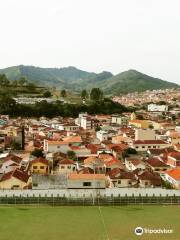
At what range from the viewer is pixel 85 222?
16484mm

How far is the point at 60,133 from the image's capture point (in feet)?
127

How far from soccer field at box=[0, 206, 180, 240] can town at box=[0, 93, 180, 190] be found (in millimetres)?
2099

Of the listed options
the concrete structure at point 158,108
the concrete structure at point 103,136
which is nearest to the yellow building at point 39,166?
the concrete structure at point 103,136

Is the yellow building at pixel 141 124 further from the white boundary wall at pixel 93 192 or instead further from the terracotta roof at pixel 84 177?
the white boundary wall at pixel 93 192

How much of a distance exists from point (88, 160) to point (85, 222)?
950 cm

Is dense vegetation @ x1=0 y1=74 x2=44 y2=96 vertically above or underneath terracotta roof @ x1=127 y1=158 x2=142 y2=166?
above

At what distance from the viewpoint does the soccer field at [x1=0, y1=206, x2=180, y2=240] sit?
49.0 feet

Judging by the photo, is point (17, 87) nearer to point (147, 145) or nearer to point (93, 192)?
point (147, 145)

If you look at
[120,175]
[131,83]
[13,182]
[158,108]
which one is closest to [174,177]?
[120,175]

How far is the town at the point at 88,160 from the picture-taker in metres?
20.8

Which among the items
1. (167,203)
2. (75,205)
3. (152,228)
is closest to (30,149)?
(75,205)

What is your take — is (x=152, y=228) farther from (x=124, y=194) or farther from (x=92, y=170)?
(x=92, y=170)

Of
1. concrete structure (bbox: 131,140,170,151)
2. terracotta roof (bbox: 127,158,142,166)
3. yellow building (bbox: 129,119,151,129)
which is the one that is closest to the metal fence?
terracotta roof (bbox: 127,158,142,166)

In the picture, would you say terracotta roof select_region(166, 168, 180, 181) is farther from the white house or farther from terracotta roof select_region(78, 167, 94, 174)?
terracotta roof select_region(78, 167, 94, 174)
